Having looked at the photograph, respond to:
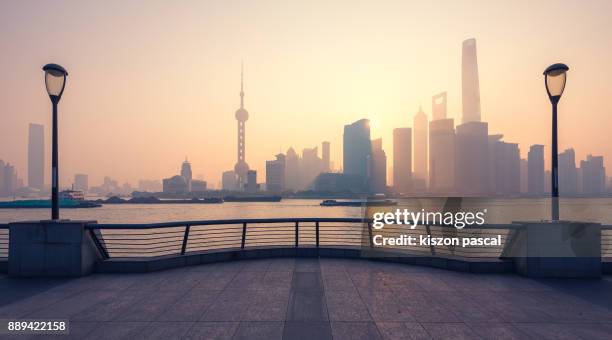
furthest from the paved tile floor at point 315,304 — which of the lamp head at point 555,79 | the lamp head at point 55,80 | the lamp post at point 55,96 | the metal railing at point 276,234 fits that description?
the lamp head at point 555,79

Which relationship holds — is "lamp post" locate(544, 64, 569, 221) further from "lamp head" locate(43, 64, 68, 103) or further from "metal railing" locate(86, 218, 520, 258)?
"lamp head" locate(43, 64, 68, 103)

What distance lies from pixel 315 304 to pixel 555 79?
9426 mm

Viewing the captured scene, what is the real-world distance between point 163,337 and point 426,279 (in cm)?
660

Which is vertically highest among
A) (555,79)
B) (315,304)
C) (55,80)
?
(555,79)

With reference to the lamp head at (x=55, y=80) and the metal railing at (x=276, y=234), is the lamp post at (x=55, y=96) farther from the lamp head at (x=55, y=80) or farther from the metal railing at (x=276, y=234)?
the metal railing at (x=276, y=234)

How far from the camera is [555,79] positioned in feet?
33.1

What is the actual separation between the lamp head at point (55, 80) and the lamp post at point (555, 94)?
14.0 metres

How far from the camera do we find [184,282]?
880cm

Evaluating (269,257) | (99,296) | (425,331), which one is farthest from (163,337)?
(269,257)

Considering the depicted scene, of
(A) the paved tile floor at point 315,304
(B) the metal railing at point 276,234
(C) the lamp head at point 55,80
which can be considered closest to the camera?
(A) the paved tile floor at point 315,304

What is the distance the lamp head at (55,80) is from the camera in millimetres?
9656

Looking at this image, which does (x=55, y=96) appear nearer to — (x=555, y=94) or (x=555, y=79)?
(x=555, y=79)

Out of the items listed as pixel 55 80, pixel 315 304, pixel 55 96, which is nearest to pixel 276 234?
pixel 315 304

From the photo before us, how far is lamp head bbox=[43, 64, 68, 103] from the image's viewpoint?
966cm
